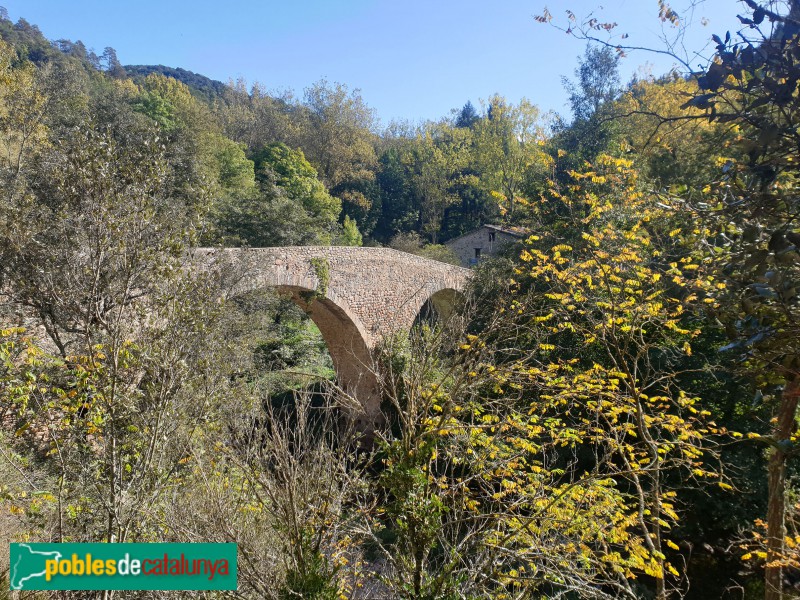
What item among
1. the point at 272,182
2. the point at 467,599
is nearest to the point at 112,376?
the point at 467,599

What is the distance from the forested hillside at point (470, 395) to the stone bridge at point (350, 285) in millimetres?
947

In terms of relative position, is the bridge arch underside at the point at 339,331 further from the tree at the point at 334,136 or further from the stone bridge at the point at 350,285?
the tree at the point at 334,136

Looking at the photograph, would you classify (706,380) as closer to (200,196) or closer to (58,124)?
(200,196)

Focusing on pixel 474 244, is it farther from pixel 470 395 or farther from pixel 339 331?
Result: pixel 470 395

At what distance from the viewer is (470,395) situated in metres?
5.53

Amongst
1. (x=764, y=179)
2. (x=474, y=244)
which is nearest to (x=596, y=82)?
(x=474, y=244)

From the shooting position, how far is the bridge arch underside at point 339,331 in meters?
11.3

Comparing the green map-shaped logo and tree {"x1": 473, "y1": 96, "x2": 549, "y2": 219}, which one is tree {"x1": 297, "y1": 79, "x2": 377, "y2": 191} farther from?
the green map-shaped logo

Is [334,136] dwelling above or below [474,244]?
above

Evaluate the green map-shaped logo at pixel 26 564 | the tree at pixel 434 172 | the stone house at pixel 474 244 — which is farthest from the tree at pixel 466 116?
the green map-shaped logo at pixel 26 564

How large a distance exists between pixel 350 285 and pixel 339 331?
1.36 metres

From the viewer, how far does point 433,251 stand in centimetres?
2211

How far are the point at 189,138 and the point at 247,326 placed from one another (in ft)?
37.8

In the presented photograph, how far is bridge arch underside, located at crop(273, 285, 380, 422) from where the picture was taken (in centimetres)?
1127
